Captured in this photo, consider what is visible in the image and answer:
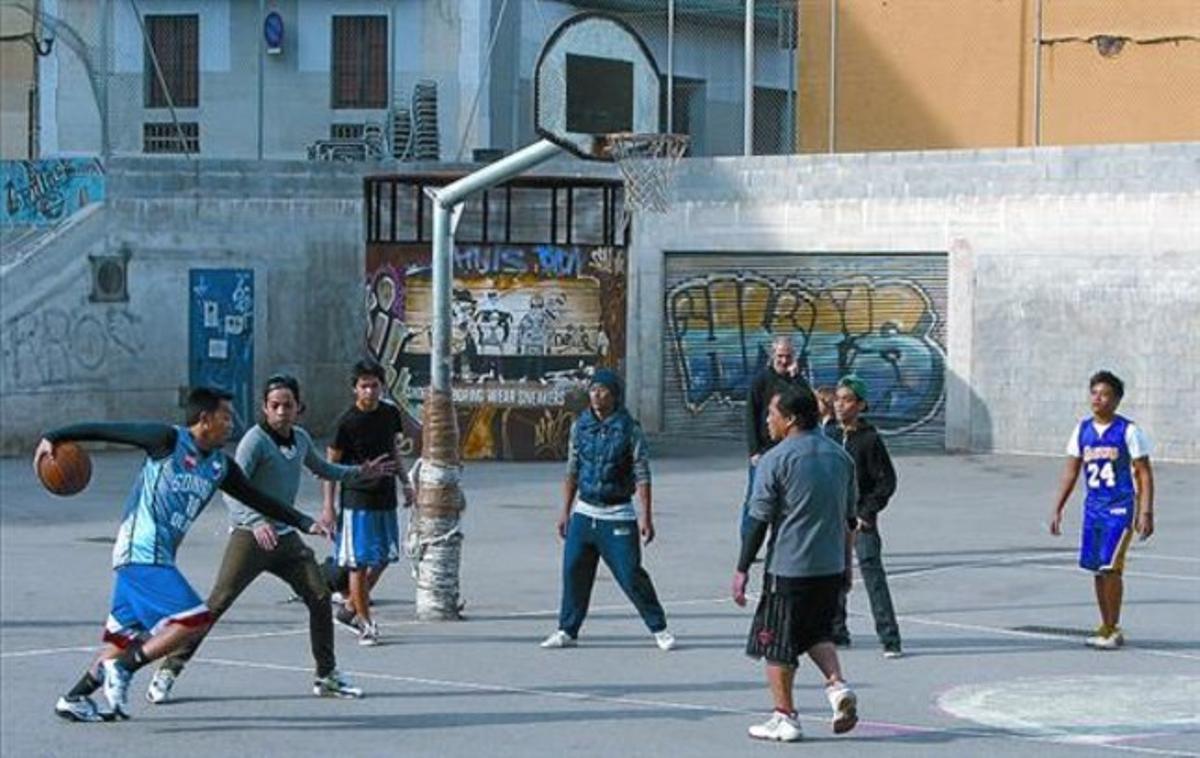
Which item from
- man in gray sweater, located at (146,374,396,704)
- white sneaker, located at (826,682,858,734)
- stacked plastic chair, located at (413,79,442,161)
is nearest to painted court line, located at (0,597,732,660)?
man in gray sweater, located at (146,374,396,704)

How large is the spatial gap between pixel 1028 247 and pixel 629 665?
1691cm

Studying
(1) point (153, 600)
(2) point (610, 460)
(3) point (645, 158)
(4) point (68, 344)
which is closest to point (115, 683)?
(1) point (153, 600)

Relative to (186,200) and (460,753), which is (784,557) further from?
(186,200)

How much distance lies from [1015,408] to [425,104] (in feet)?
39.1

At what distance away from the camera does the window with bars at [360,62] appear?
136 ft

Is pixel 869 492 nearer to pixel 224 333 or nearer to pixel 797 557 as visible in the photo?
pixel 797 557

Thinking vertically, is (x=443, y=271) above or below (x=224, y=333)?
above

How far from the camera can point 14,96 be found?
43844mm

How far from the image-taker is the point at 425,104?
3706cm

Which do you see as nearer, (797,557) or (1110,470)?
(797,557)

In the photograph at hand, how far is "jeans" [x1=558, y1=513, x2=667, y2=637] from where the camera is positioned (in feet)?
46.6

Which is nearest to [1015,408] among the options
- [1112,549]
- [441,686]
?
[1112,549]

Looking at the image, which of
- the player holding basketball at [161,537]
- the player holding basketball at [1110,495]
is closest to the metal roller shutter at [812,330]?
the player holding basketball at [1110,495]

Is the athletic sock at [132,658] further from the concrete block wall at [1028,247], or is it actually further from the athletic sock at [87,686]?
the concrete block wall at [1028,247]
